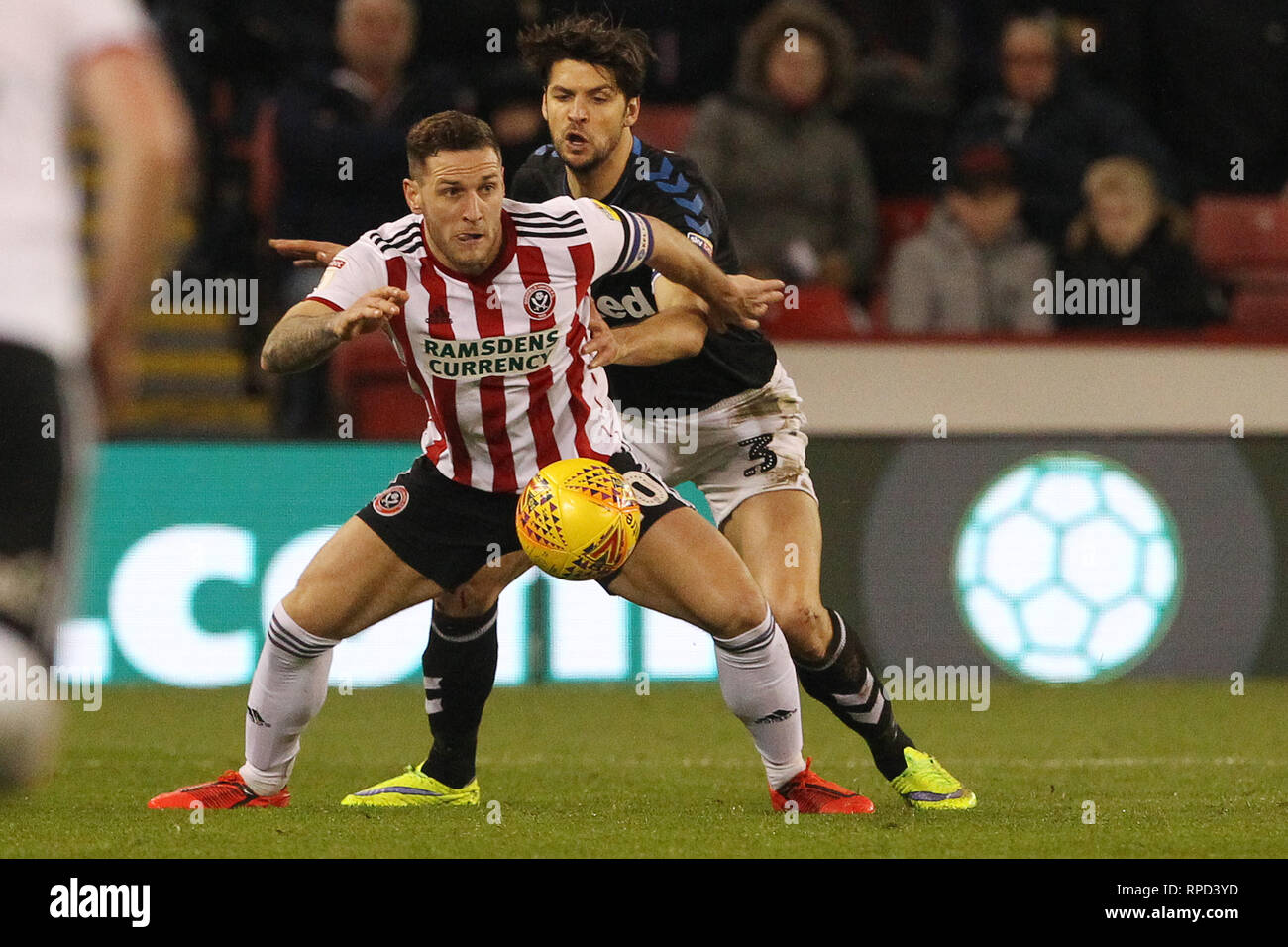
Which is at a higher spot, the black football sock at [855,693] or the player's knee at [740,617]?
the player's knee at [740,617]

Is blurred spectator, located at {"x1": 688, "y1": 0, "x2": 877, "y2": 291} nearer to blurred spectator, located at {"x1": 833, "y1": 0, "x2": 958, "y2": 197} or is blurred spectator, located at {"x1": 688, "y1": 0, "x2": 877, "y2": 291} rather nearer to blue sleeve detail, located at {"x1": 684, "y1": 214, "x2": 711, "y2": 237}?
blurred spectator, located at {"x1": 833, "y1": 0, "x2": 958, "y2": 197}

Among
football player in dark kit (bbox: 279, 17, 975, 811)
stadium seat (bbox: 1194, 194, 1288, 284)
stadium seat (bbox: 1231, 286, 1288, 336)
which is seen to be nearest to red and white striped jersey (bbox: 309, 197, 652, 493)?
football player in dark kit (bbox: 279, 17, 975, 811)

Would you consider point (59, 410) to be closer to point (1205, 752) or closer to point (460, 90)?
point (1205, 752)

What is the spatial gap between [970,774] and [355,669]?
3.18 meters

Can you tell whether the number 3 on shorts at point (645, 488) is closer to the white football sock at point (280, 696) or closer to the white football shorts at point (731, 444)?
the white football shorts at point (731, 444)

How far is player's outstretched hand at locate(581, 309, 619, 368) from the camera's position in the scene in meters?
5.07

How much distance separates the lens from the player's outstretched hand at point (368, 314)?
4.46 meters

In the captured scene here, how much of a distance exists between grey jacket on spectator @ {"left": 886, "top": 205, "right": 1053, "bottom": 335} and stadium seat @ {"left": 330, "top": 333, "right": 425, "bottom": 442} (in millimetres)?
2526

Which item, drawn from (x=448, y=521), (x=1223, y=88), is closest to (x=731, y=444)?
(x=448, y=521)

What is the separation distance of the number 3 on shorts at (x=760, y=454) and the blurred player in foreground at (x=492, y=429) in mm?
571

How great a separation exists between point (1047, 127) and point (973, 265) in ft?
4.11

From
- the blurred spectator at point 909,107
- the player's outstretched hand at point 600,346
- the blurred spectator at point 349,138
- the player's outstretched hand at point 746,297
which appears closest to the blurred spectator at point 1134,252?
the blurred spectator at point 909,107

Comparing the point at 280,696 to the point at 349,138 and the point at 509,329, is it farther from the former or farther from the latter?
the point at 349,138
